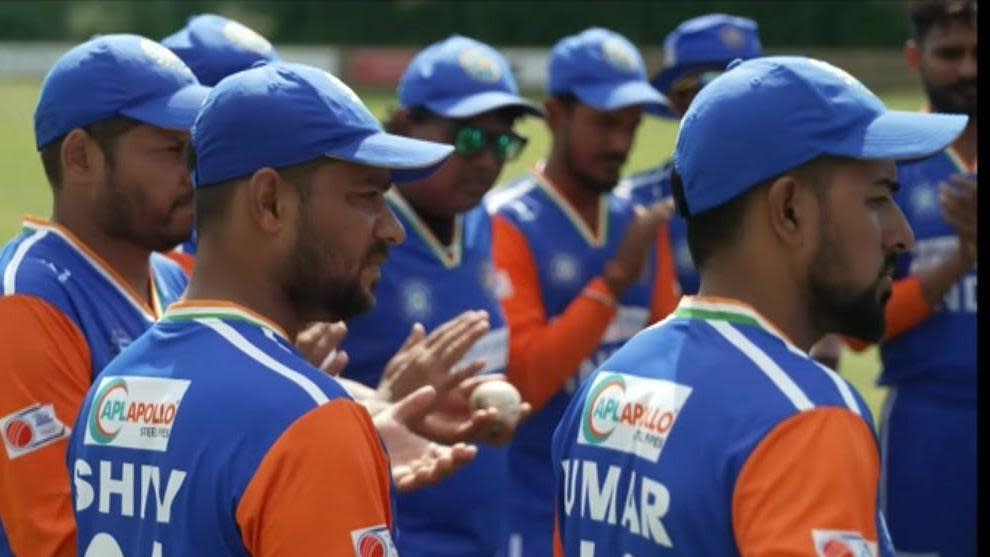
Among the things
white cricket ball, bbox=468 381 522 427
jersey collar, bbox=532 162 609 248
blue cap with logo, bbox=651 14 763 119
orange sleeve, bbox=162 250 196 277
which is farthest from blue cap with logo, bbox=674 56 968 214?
blue cap with logo, bbox=651 14 763 119

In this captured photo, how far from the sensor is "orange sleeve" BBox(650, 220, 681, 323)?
7164mm

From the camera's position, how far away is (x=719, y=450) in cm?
314

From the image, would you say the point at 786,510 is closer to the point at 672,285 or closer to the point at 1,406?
the point at 1,406

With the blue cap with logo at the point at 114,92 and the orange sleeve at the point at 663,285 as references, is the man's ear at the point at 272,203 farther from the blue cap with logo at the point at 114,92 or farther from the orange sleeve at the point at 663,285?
the orange sleeve at the point at 663,285

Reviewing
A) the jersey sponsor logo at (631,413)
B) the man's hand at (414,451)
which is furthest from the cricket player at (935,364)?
the jersey sponsor logo at (631,413)

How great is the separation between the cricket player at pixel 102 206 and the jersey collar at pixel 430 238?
4.51 ft

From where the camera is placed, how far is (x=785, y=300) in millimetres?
3359

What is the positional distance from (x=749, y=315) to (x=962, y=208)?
3329mm

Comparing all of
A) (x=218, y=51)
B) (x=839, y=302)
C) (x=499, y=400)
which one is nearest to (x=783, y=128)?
(x=839, y=302)

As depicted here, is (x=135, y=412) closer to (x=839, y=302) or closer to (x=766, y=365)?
(x=766, y=365)

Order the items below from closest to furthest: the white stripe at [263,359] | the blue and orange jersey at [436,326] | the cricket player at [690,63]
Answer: the white stripe at [263,359] < the blue and orange jersey at [436,326] < the cricket player at [690,63]

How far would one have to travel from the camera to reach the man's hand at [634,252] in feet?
22.3

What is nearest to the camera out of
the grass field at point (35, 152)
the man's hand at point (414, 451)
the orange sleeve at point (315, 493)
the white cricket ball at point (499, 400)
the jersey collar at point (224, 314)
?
the orange sleeve at point (315, 493)

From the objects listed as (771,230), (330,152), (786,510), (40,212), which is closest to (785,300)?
(771,230)
